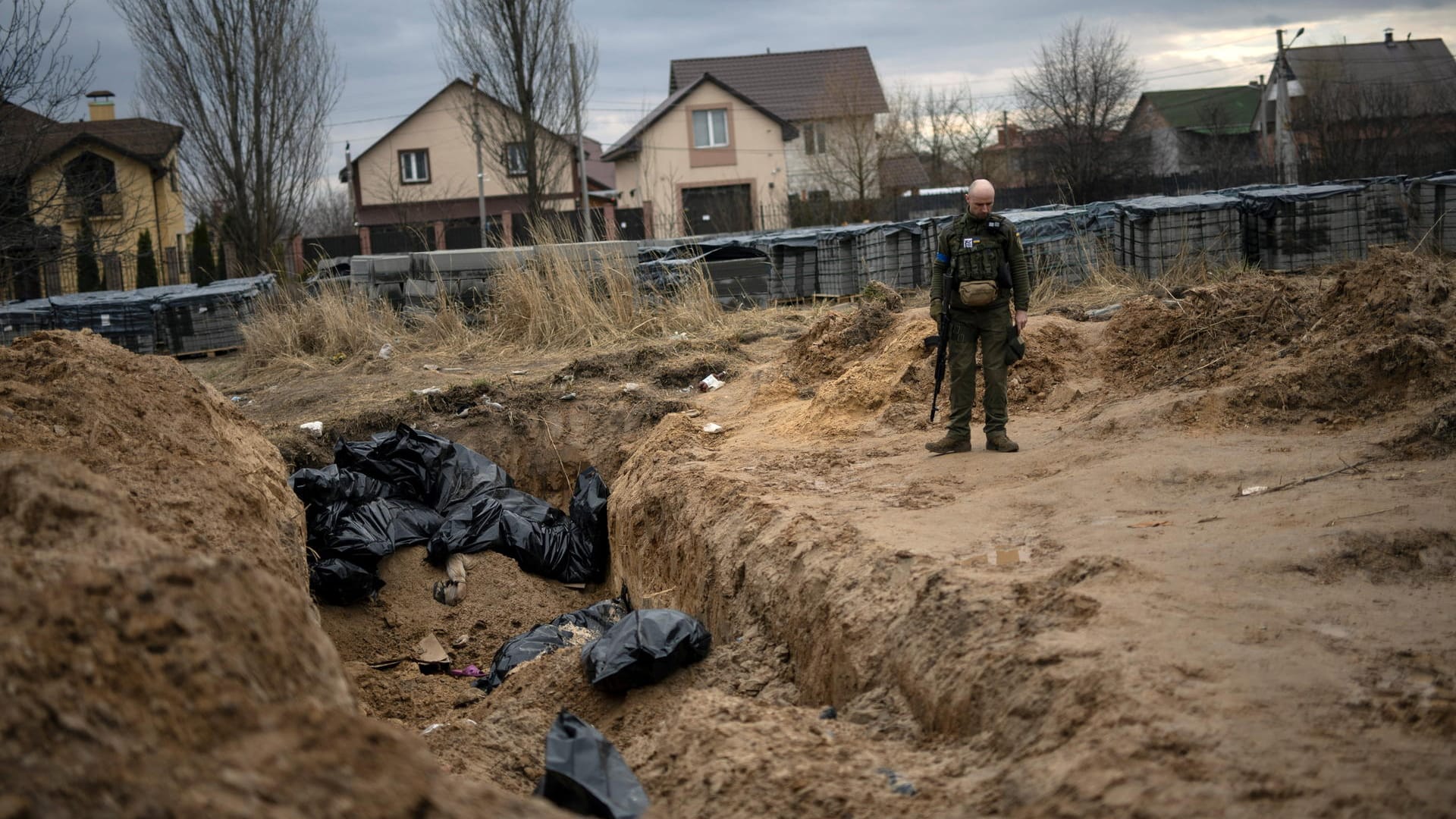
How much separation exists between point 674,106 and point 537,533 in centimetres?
3224

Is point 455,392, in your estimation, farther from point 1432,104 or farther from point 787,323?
point 1432,104

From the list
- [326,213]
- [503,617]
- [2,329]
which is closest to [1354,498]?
[503,617]

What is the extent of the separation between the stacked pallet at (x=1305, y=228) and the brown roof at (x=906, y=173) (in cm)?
2701

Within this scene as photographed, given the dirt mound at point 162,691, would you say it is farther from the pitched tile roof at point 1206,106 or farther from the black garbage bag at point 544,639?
the pitched tile roof at point 1206,106

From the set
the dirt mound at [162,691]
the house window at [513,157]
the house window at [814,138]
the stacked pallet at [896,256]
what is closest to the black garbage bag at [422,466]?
the dirt mound at [162,691]

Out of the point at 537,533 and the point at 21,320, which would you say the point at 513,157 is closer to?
the point at 21,320

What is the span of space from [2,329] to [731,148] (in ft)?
85.8

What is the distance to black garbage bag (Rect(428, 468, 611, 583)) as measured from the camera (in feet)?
28.2

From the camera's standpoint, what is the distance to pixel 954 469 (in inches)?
265

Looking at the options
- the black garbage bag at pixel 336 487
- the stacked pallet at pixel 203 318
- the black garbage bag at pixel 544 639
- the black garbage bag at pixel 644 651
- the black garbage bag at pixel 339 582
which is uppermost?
the stacked pallet at pixel 203 318

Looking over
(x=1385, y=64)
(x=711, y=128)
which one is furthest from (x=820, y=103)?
(x=1385, y=64)

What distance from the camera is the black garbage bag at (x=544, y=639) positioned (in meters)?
6.48

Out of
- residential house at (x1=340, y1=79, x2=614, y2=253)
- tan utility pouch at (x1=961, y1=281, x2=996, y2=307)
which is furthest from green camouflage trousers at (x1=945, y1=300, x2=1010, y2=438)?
residential house at (x1=340, y1=79, x2=614, y2=253)

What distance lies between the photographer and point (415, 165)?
41.8 metres
